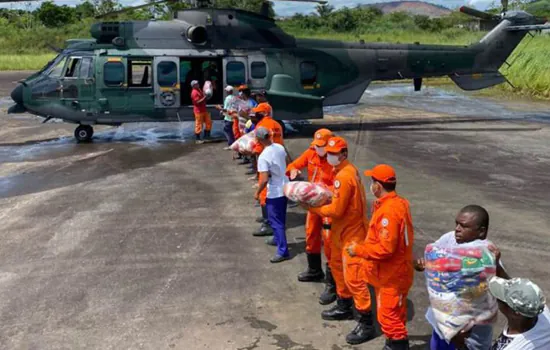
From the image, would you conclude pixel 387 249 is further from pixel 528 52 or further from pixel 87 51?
pixel 528 52

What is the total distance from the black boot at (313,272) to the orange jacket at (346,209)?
3.90 feet

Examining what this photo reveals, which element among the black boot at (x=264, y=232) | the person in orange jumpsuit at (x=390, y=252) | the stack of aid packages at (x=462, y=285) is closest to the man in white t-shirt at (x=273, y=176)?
the black boot at (x=264, y=232)

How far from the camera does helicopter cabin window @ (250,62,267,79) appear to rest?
45.9 ft

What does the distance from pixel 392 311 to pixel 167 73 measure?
1050cm

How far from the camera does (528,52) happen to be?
2512cm

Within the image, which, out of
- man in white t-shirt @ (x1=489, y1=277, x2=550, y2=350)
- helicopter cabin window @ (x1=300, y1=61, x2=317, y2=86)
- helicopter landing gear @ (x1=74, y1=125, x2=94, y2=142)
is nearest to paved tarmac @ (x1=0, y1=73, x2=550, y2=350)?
helicopter landing gear @ (x1=74, y1=125, x2=94, y2=142)

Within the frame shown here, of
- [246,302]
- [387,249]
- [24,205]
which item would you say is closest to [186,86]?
[24,205]

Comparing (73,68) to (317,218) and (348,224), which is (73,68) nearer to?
(317,218)

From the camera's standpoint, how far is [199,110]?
13.3 meters

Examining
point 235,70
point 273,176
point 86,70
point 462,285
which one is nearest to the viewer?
point 462,285

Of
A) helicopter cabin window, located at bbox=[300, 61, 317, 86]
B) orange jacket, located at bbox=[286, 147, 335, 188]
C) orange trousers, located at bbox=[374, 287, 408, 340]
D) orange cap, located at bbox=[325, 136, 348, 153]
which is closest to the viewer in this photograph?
orange trousers, located at bbox=[374, 287, 408, 340]

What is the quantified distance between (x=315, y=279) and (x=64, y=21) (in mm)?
69026

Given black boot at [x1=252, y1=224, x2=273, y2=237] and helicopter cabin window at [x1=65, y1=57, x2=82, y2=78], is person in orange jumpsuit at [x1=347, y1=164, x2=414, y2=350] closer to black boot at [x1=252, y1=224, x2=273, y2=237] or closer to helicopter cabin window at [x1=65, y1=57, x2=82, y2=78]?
black boot at [x1=252, y1=224, x2=273, y2=237]

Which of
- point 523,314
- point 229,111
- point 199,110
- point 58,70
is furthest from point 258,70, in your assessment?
point 523,314
